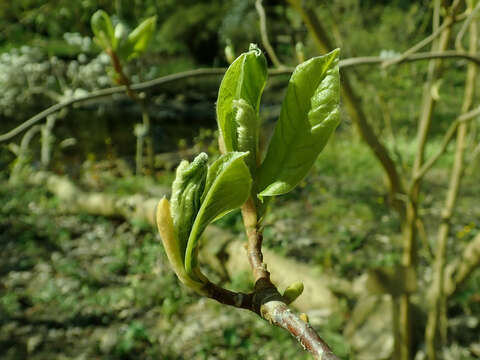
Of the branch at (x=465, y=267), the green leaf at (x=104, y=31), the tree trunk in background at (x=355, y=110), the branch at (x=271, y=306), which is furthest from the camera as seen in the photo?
the branch at (x=465, y=267)

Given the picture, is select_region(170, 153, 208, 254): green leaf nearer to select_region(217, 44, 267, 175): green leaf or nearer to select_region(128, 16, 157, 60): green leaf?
select_region(217, 44, 267, 175): green leaf

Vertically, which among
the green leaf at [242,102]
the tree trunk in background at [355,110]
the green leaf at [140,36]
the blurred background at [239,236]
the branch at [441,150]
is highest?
the green leaf at [140,36]

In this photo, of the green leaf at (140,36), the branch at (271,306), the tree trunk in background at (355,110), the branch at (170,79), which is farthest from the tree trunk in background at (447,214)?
the branch at (271,306)

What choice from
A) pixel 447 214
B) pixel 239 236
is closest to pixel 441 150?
pixel 447 214

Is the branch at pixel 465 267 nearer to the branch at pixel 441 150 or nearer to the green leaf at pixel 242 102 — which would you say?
the branch at pixel 441 150

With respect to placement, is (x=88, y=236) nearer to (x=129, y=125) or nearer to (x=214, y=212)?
(x=214, y=212)

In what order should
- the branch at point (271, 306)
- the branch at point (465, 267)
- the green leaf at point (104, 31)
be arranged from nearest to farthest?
the branch at point (271, 306), the green leaf at point (104, 31), the branch at point (465, 267)

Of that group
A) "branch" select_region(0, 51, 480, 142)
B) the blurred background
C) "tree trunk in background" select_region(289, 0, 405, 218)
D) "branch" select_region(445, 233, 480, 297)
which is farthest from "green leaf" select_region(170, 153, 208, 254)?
"branch" select_region(445, 233, 480, 297)
